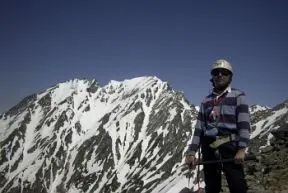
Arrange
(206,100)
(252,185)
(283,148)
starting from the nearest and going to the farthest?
1. (206,100)
2. (252,185)
3. (283,148)

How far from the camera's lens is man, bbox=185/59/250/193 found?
29.4ft

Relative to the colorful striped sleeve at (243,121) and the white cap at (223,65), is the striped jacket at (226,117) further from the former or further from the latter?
the white cap at (223,65)

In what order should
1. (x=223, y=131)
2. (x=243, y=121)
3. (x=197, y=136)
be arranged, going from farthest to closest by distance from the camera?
(x=197, y=136) < (x=223, y=131) < (x=243, y=121)

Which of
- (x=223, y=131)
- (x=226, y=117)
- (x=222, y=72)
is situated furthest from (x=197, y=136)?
(x=222, y=72)

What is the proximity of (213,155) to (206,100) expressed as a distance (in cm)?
154

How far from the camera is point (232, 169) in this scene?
9.01 m

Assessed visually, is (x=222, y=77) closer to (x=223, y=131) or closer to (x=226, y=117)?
(x=226, y=117)

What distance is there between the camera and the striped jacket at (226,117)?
903 centimetres

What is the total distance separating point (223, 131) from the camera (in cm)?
939

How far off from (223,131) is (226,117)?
36 centimetres

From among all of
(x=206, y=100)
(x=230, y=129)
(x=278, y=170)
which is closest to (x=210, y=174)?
(x=230, y=129)

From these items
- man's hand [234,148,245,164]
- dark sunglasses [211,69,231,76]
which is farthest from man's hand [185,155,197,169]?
dark sunglasses [211,69,231,76]

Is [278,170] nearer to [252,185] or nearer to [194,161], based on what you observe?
[252,185]

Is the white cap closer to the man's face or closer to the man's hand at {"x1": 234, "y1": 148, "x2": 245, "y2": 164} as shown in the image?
the man's face
